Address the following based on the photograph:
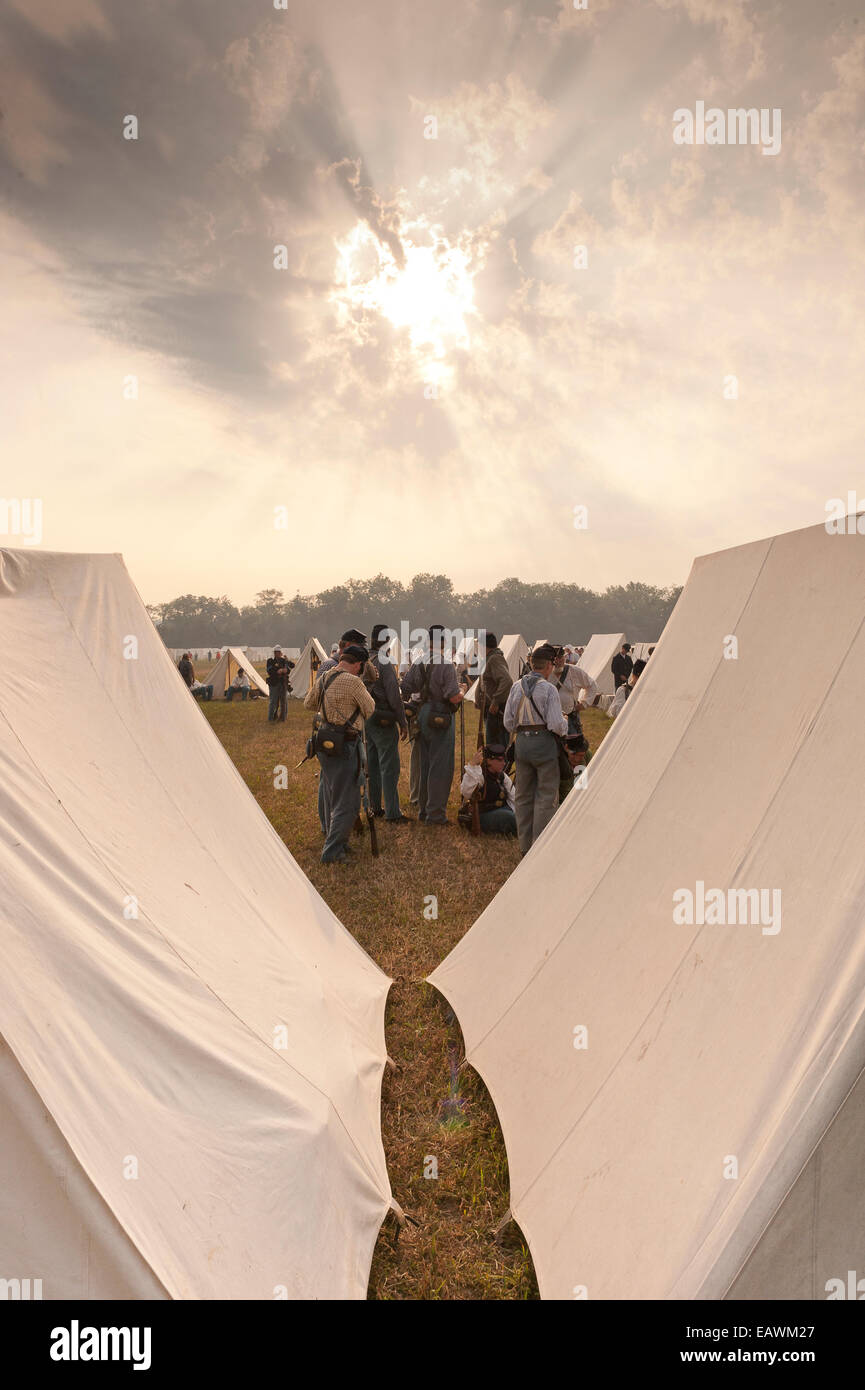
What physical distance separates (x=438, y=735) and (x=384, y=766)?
2.49 ft

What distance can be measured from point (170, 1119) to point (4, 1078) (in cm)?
54

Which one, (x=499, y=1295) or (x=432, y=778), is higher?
(x=432, y=778)

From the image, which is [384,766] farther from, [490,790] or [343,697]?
[343,697]

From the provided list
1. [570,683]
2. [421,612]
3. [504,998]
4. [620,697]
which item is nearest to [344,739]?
[570,683]

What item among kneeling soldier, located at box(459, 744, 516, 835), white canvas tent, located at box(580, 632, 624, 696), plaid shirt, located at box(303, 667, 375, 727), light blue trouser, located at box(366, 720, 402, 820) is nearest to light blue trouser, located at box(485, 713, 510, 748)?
kneeling soldier, located at box(459, 744, 516, 835)

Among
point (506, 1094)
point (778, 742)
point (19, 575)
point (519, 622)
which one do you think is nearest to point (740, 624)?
point (778, 742)

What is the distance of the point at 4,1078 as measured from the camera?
1619mm

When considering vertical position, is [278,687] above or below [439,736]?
above

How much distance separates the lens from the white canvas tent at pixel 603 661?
79.8 feet

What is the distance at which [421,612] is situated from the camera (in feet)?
344

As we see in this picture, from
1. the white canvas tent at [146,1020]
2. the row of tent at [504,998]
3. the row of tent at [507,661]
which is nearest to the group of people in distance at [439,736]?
the row of tent at [504,998]

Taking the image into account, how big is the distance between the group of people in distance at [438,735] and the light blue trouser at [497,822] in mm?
11

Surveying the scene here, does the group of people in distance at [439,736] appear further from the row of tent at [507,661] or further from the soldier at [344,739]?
the row of tent at [507,661]
